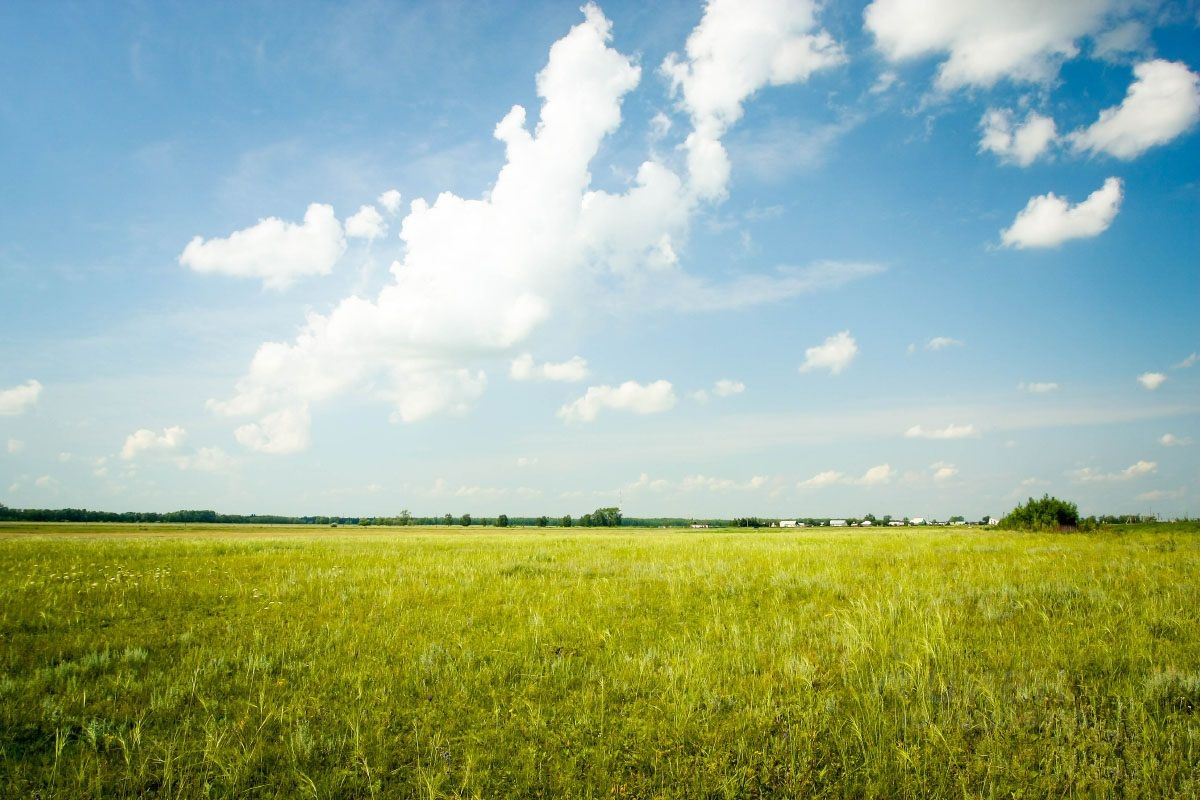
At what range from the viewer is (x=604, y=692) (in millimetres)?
5395

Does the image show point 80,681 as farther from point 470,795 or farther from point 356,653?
point 470,795

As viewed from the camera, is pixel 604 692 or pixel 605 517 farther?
pixel 605 517

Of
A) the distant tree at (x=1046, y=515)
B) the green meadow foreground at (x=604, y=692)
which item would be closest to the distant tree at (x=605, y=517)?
the distant tree at (x=1046, y=515)

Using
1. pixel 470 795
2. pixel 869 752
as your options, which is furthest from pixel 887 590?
pixel 470 795

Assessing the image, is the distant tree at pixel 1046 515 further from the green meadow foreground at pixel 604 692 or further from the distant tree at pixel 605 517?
the distant tree at pixel 605 517

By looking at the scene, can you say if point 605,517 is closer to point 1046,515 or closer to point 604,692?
point 1046,515

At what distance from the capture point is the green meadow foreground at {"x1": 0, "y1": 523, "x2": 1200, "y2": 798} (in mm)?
4047

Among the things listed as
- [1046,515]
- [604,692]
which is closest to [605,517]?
[1046,515]

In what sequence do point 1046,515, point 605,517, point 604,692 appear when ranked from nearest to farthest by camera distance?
point 604,692 < point 1046,515 < point 605,517

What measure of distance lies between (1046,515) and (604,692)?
156ft

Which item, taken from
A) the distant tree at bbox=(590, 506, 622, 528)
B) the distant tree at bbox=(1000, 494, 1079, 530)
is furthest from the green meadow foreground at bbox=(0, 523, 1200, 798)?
the distant tree at bbox=(590, 506, 622, 528)

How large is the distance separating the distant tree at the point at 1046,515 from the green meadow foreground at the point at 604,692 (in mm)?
35488

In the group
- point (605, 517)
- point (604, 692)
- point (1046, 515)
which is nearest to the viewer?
point (604, 692)

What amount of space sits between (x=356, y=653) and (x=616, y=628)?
3.60 m
